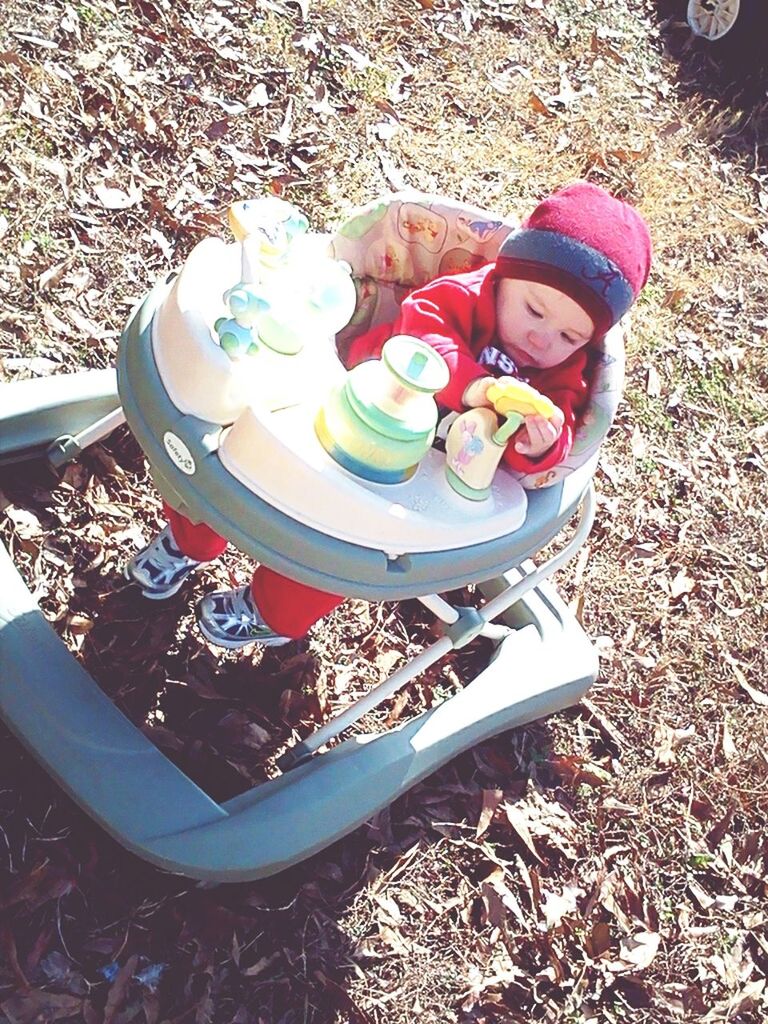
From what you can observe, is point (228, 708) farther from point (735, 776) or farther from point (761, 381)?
point (761, 381)

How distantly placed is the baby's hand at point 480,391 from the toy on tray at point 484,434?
1 cm

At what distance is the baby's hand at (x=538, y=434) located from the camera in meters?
2.20

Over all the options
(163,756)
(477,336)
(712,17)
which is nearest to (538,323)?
(477,336)

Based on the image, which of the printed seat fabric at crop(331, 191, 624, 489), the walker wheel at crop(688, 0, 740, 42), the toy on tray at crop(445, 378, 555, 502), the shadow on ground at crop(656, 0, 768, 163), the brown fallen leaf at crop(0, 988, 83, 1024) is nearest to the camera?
the toy on tray at crop(445, 378, 555, 502)

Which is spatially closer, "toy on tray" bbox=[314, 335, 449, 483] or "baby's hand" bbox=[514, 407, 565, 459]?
"toy on tray" bbox=[314, 335, 449, 483]

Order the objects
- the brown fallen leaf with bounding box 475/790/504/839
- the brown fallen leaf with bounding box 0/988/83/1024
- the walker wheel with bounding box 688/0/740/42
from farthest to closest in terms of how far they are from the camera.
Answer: the walker wheel with bounding box 688/0/740/42, the brown fallen leaf with bounding box 475/790/504/839, the brown fallen leaf with bounding box 0/988/83/1024

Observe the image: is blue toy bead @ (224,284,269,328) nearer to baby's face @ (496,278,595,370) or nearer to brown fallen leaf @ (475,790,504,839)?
baby's face @ (496,278,595,370)

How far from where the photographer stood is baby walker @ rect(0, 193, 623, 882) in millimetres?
1996

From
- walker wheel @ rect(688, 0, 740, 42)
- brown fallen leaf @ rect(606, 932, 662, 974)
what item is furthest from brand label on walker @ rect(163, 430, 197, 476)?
walker wheel @ rect(688, 0, 740, 42)

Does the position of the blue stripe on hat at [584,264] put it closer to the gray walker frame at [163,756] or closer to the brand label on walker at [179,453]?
the gray walker frame at [163,756]

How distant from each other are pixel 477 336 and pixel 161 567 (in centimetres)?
103

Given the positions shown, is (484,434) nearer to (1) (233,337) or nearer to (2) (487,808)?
(1) (233,337)

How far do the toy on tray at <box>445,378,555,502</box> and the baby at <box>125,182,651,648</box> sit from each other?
4cm

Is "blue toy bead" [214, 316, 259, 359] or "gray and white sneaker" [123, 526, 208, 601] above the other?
"blue toy bead" [214, 316, 259, 359]
